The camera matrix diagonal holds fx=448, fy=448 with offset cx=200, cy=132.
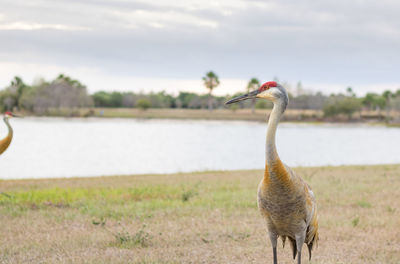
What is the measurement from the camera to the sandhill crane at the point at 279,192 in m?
5.30

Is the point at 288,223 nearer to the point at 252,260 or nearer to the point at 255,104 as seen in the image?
the point at 252,260

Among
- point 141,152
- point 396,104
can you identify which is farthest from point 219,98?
point 141,152

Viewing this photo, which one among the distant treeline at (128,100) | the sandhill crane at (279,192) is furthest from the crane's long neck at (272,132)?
the distant treeline at (128,100)

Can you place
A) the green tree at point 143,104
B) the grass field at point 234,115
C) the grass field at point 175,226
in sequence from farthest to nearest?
the green tree at point 143,104, the grass field at point 234,115, the grass field at point 175,226

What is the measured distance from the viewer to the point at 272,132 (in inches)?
206

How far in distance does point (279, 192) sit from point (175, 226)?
180 inches

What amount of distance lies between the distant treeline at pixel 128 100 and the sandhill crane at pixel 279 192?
98171mm

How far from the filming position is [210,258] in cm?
759

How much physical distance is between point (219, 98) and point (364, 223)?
131537 mm

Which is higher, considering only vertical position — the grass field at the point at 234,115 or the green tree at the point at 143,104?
the green tree at the point at 143,104

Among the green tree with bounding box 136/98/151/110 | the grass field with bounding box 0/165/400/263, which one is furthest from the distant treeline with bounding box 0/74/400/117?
the grass field with bounding box 0/165/400/263

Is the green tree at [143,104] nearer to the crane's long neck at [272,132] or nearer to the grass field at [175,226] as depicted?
the grass field at [175,226]

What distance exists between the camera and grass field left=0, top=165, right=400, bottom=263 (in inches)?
304

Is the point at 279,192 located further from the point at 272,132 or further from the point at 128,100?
the point at 128,100
